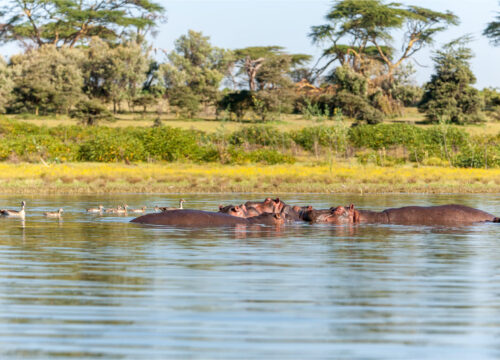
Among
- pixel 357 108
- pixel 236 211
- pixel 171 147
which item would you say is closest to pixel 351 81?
pixel 357 108

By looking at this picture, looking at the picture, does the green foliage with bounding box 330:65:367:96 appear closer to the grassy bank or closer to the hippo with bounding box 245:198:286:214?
the grassy bank

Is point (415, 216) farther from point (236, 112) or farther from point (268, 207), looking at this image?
point (236, 112)

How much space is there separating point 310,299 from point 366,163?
36413mm

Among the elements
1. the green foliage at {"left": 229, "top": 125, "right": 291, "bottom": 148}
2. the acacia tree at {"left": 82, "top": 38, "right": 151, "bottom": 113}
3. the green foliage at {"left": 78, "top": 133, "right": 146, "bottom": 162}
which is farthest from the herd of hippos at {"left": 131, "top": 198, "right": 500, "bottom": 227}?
the acacia tree at {"left": 82, "top": 38, "right": 151, "bottom": 113}

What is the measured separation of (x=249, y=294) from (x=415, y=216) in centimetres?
987

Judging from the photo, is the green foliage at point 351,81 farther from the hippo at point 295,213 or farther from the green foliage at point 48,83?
the hippo at point 295,213

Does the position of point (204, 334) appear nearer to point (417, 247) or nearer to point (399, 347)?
point (399, 347)

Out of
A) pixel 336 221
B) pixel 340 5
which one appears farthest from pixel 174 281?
pixel 340 5

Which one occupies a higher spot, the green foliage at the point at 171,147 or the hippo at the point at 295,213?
the green foliage at the point at 171,147

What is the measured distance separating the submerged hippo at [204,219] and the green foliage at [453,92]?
4726cm

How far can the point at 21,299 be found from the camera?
28.4ft

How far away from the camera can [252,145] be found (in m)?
50.5

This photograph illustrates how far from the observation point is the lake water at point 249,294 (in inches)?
261

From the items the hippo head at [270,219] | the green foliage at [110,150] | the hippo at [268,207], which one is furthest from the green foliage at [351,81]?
the hippo head at [270,219]
